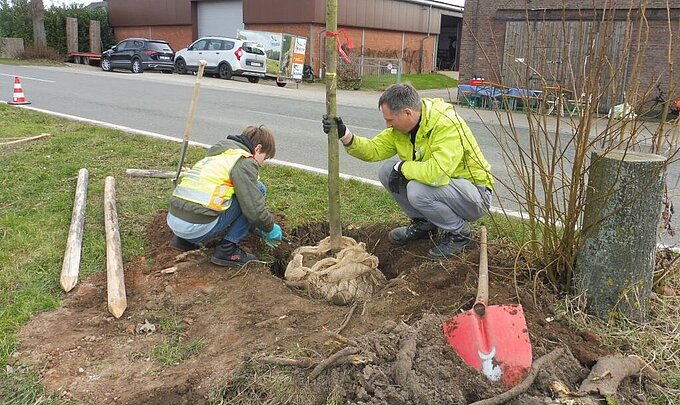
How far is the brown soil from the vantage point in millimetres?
2516

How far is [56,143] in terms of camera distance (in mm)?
7660

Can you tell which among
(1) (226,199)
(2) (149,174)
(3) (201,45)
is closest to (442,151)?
(1) (226,199)

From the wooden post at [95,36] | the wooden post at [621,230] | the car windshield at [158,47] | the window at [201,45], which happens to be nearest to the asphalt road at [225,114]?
the wooden post at [621,230]

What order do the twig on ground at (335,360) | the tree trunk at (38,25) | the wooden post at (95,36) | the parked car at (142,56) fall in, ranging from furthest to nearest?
the wooden post at (95,36) → the tree trunk at (38,25) → the parked car at (142,56) → the twig on ground at (335,360)

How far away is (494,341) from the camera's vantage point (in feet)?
8.69

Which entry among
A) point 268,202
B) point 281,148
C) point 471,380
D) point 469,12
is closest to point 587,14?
point 469,12

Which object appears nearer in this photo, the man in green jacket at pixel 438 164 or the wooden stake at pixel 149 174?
the man in green jacket at pixel 438 164

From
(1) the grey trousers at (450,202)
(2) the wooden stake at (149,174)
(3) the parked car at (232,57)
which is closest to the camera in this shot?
(1) the grey trousers at (450,202)

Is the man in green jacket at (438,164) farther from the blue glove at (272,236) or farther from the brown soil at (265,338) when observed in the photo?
the blue glove at (272,236)

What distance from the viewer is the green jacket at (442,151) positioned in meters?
3.86

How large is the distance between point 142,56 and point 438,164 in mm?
25662

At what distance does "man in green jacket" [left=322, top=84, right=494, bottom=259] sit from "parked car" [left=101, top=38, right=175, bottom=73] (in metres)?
24.8

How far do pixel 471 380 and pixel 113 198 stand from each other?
382cm

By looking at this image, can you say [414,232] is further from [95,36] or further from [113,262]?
[95,36]
